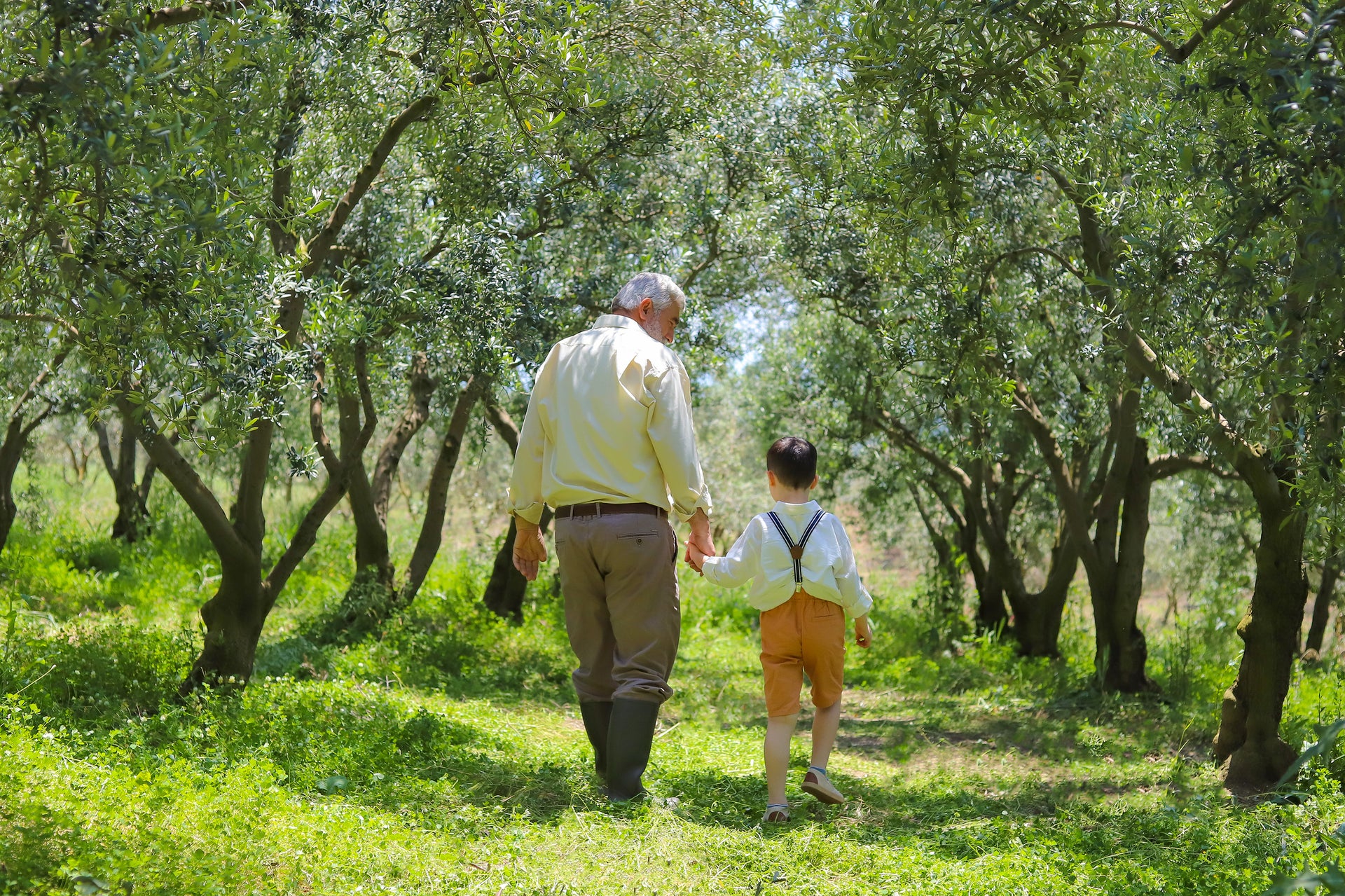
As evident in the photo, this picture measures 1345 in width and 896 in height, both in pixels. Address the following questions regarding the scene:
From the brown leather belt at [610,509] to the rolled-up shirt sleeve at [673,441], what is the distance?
0.11 meters

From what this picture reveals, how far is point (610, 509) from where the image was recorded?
181 inches

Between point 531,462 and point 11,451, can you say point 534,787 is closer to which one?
point 531,462

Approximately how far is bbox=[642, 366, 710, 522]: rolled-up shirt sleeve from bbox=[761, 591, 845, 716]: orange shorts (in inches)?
27.8

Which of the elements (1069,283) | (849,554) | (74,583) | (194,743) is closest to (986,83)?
(849,554)

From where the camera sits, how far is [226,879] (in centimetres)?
318

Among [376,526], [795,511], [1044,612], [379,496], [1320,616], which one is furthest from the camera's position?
[1320,616]

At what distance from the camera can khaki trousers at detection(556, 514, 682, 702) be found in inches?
177

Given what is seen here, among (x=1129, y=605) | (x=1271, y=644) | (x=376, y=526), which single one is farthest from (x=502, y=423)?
(x=1271, y=644)

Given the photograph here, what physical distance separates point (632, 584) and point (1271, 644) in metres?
3.44

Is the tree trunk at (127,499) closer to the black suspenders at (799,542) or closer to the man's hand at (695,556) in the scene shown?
the man's hand at (695,556)

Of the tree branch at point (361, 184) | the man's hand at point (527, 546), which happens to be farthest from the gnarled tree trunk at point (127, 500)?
the man's hand at point (527, 546)

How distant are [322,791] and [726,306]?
9.10 metres

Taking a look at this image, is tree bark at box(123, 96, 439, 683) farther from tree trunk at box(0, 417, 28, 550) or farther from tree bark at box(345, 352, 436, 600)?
tree trunk at box(0, 417, 28, 550)

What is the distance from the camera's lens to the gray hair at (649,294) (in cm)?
489
